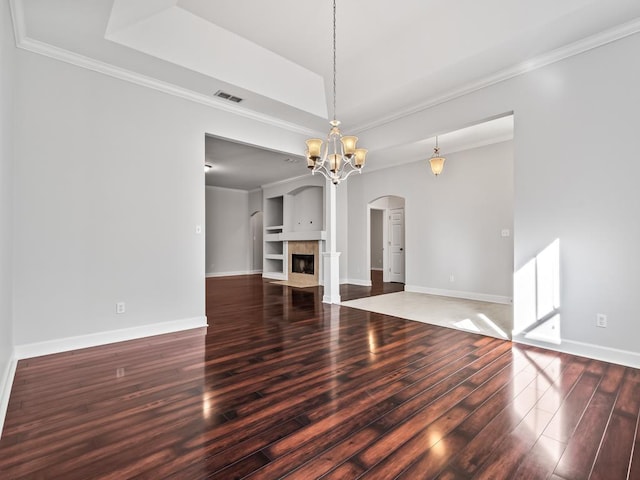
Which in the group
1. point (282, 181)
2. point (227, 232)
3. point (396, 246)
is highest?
point (282, 181)

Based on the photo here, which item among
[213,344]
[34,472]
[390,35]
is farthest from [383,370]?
[390,35]

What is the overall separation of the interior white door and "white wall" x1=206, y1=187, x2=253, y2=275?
5.22 meters

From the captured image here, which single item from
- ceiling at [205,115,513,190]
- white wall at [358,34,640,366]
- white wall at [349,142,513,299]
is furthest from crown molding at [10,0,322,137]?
white wall at [349,142,513,299]

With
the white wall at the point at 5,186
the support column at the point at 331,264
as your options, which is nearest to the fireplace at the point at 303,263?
the support column at the point at 331,264

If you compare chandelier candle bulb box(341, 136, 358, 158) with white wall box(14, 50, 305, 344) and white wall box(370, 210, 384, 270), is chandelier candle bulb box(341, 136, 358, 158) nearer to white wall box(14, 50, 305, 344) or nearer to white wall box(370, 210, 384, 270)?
white wall box(14, 50, 305, 344)

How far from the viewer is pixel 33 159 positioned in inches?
125

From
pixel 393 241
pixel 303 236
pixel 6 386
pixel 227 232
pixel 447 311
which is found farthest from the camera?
pixel 227 232

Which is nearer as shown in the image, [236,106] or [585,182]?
[585,182]

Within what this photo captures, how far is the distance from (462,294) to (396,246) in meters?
2.82

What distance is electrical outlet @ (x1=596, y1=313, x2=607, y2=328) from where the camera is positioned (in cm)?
310

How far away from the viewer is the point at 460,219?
6.63 meters

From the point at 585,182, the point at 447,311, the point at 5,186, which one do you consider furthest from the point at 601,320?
the point at 5,186

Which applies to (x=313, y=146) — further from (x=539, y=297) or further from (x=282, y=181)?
(x=282, y=181)

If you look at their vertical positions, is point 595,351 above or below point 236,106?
Result: below
